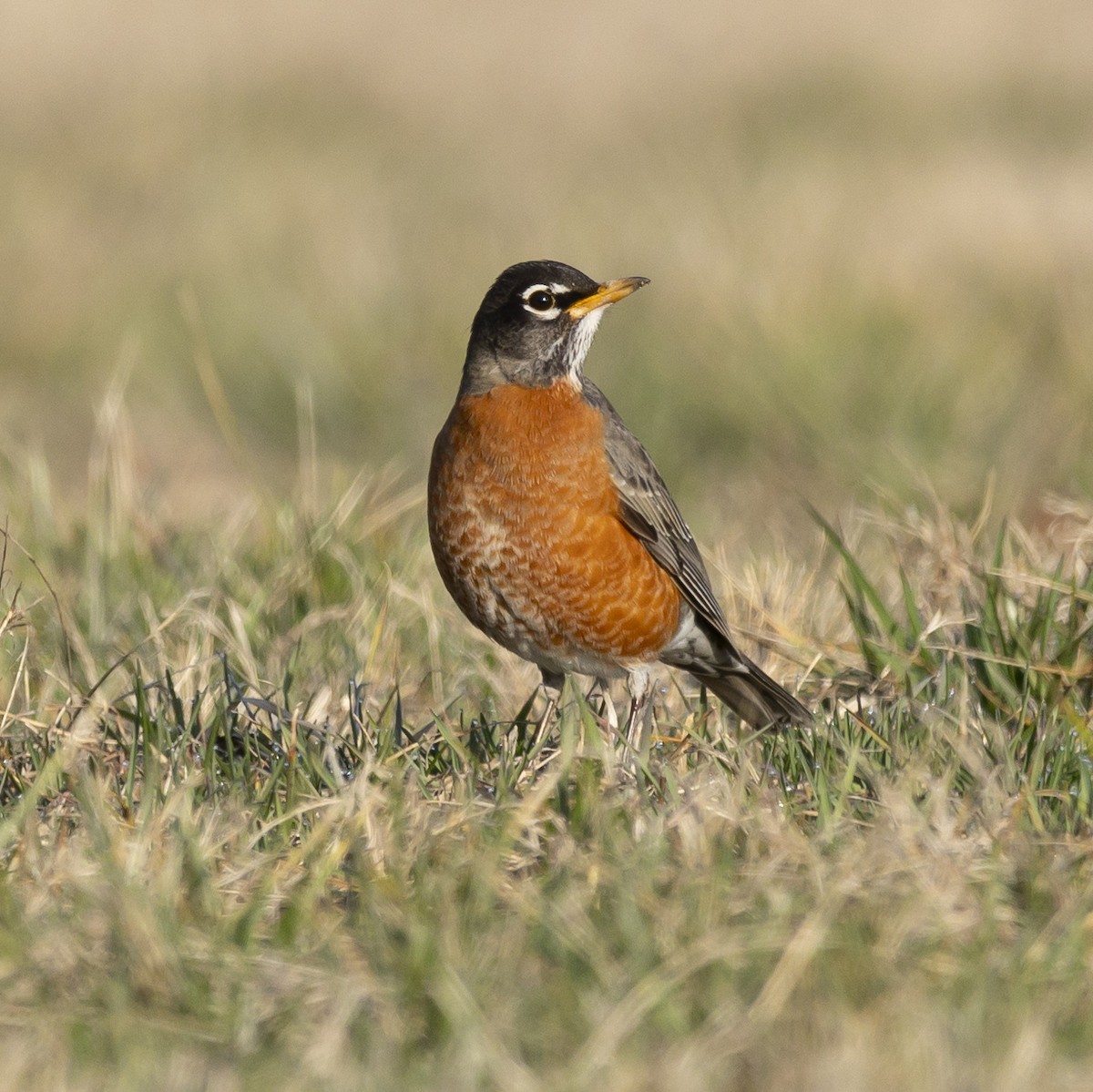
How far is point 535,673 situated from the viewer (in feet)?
18.5

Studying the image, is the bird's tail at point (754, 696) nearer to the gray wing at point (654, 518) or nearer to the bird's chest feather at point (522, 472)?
the gray wing at point (654, 518)

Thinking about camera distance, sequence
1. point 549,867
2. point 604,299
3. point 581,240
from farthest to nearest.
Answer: point 581,240
point 604,299
point 549,867

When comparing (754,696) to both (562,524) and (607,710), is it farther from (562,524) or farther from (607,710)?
(562,524)

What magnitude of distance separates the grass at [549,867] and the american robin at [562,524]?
0.23m

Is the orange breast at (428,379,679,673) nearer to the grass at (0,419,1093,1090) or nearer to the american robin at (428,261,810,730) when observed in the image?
the american robin at (428,261,810,730)

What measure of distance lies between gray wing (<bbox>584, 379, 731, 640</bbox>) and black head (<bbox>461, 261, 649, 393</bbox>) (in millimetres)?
164

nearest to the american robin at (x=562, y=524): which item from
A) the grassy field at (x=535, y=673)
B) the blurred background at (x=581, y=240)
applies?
the grassy field at (x=535, y=673)

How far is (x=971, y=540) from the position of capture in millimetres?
5336

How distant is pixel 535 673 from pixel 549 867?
208 centimetres

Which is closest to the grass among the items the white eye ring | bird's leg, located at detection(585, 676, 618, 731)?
bird's leg, located at detection(585, 676, 618, 731)

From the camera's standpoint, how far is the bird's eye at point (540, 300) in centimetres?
554

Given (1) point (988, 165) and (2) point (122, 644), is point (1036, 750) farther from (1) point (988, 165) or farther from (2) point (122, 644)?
(1) point (988, 165)

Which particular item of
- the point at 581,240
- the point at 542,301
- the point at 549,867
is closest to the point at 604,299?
the point at 542,301

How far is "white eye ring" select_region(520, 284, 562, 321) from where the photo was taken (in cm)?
554
